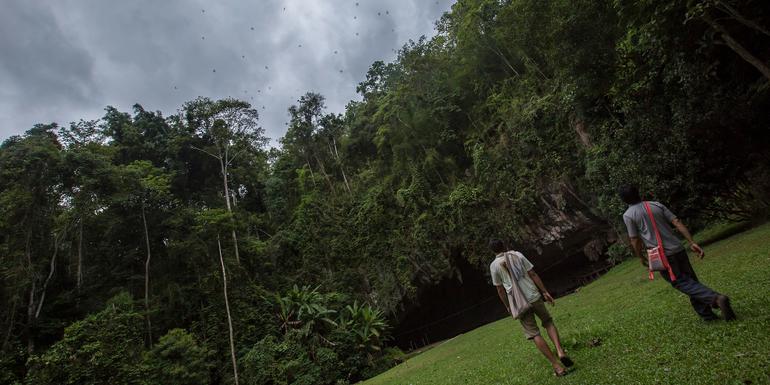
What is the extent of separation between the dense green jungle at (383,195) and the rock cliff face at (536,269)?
5.1 inches

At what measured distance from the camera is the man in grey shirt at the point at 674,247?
11.5 feet

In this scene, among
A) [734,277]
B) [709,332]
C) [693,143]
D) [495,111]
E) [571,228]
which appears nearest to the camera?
[709,332]

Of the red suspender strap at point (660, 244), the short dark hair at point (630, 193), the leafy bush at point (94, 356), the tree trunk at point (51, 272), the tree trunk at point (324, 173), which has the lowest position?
the red suspender strap at point (660, 244)

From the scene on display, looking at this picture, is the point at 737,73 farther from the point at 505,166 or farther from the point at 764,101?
the point at 505,166

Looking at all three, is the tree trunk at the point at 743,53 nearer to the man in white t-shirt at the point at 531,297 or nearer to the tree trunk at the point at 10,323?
the man in white t-shirt at the point at 531,297

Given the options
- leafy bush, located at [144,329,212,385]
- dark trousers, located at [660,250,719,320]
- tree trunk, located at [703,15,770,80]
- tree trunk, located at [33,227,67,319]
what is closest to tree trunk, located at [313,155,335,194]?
leafy bush, located at [144,329,212,385]

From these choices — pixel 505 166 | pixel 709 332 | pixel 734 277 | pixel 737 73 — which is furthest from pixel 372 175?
pixel 709 332

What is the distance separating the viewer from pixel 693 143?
1012cm

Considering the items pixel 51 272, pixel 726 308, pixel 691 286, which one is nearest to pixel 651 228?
pixel 691 286

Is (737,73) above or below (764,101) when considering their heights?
above

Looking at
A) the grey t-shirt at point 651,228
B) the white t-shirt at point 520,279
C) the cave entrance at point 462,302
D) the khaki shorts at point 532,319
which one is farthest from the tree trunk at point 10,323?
the grey t-shirt at point 651,228

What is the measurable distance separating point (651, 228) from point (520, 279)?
1.40 meters

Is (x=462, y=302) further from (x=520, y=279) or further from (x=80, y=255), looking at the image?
(x=80, y=255)

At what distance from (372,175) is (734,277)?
796 inches
